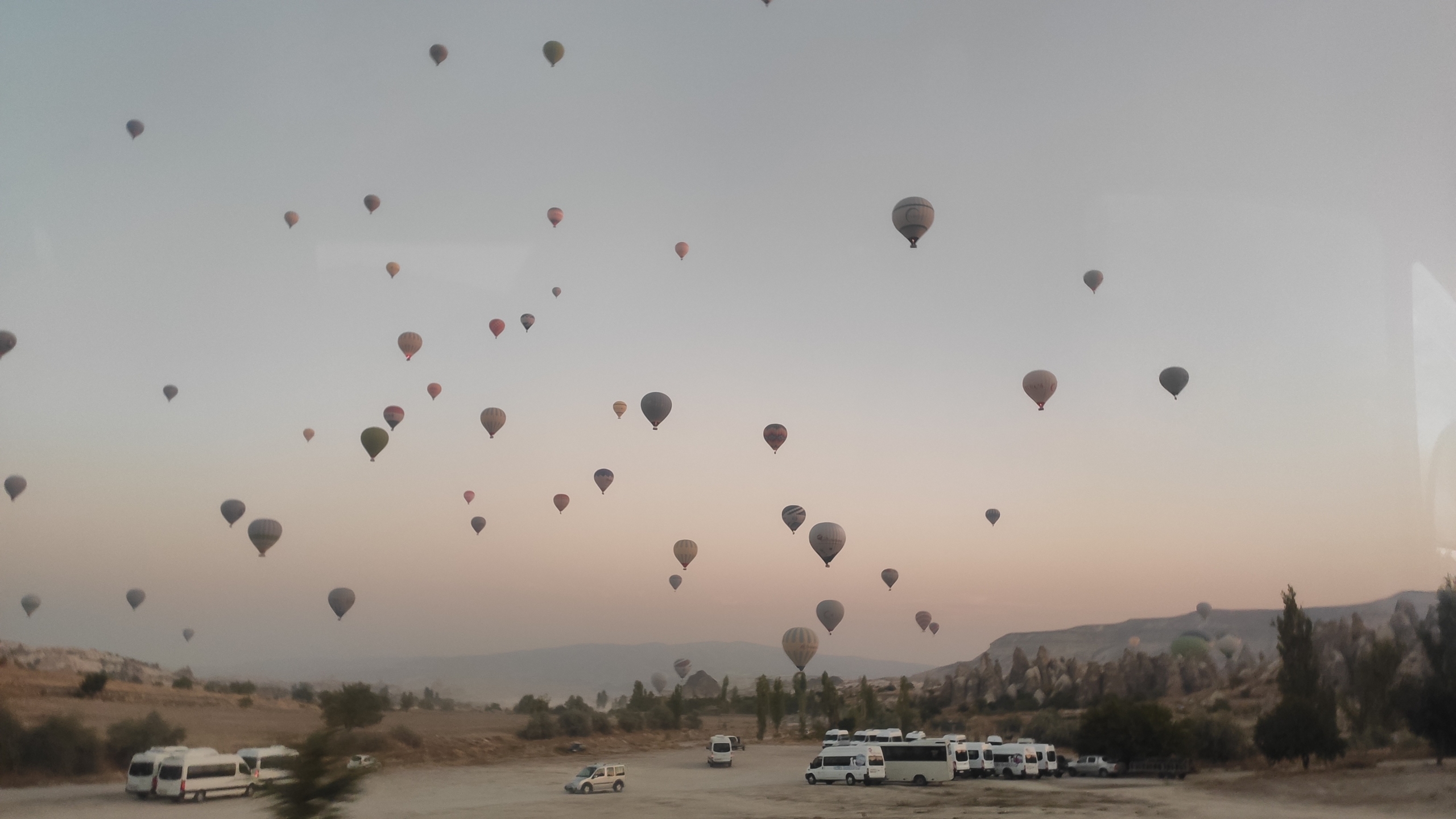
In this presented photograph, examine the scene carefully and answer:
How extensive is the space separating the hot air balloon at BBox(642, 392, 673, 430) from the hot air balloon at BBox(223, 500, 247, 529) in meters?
24.2

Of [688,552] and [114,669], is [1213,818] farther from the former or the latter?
[114,669]

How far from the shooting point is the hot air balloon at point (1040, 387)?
45781 mm

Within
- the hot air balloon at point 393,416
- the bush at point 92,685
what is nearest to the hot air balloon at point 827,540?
the hot air balloon at point 393,416

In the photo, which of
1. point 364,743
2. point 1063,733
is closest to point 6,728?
point 364,743

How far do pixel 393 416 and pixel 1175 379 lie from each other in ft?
133

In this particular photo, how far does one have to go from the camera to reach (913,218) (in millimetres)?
43094

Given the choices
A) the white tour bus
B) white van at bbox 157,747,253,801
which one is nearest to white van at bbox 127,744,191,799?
white van at bbox 157,747,253,801

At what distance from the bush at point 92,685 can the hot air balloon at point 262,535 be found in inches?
907

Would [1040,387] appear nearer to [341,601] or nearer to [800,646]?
[800,646]

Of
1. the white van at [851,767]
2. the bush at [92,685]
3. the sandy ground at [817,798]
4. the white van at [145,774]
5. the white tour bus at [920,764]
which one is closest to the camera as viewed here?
the sandy ground at [817,798]

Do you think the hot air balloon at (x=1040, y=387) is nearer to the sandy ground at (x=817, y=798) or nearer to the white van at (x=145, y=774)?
the sandy ground at (x=817, y=798)

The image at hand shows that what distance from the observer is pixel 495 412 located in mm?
54062

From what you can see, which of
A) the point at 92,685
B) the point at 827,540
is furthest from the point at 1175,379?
the point at 92,685

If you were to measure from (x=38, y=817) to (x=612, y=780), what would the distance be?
61.2 ft
